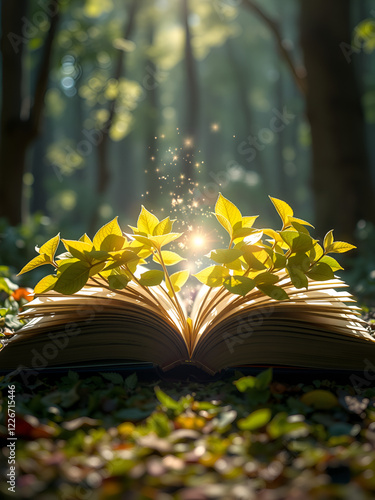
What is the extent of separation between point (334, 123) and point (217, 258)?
4.68 meters

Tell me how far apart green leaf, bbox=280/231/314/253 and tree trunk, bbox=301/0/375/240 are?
13.2ft

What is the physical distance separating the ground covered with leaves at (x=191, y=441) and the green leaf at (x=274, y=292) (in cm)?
29

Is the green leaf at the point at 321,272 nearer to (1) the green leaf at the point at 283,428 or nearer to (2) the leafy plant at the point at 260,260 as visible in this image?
(2) the leafy plant at the point at 260,260

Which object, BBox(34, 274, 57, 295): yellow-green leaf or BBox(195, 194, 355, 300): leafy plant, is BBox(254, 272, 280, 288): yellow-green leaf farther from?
BBox(34, 274, 57, 295): yellow-green leaf

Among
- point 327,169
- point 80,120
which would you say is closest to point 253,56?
point 80,120

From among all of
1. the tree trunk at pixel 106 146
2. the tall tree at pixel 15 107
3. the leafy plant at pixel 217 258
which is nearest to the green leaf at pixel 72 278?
the leafy plant at pixel 217 258

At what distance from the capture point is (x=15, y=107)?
660 centimetres

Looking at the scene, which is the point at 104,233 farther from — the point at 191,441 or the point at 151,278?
the point at 191,441

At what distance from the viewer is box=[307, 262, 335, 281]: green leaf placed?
1605 mm

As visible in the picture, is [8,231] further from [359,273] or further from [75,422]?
[75,422]

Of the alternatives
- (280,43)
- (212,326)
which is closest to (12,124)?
(280,43)

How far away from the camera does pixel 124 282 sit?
5.13ft

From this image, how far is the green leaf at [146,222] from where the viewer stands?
1.66 meters

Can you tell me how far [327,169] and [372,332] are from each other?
3.95 metres
